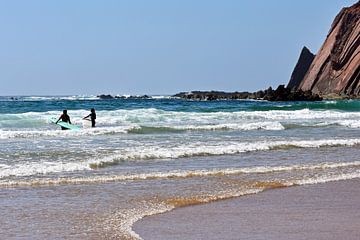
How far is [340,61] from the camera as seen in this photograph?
117688 millimetres

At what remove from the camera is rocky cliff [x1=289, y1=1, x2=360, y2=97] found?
113562 millimetres

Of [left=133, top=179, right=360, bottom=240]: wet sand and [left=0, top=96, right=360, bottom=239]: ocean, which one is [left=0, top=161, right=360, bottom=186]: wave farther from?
[left=133, top=179, right=360, bottom=240]: wet sand

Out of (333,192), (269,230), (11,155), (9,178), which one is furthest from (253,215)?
(11,155)

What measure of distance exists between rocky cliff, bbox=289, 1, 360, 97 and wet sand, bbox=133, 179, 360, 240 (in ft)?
339

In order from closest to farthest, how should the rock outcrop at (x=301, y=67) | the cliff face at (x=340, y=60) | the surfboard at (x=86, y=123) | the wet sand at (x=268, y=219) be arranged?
1. the wet sand at (x=268, y=219)
2. the surfboard at (x=86, y=123)
3. the cliff face at (x=340, y=60)
4. the rock outcrop at (x=301, y=67)

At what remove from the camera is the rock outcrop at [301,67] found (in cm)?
16050

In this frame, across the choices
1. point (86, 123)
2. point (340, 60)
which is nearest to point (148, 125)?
point (86, 123)

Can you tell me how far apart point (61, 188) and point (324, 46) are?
124 m

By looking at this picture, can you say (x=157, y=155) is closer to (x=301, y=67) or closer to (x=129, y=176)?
(x=129, y=176)

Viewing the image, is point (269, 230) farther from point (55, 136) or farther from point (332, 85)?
point (332, 85)

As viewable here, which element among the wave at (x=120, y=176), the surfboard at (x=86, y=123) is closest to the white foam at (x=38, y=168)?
the wave at (x=120, y=176)

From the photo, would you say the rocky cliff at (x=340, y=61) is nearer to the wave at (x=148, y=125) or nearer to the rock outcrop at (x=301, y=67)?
the rock outcrop at (x=301, y=67)

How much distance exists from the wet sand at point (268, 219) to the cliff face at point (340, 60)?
104m

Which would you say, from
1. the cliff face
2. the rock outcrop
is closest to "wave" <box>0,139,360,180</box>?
the cliff face
